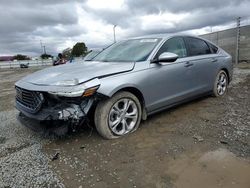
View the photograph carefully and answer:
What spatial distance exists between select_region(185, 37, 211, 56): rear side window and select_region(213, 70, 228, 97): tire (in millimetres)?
637

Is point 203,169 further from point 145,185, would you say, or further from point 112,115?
point 112,115

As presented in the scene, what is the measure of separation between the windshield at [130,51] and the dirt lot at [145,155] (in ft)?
3.78

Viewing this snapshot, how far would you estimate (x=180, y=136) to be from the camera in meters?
4.18

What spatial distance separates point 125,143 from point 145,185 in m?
1.13

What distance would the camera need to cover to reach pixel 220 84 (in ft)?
21.3

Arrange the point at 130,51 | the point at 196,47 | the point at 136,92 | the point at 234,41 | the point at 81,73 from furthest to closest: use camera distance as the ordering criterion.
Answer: the point at 234,41 < the point at 196,47 < the point at 130,51 < the point at 136,92 < the point at 81,73

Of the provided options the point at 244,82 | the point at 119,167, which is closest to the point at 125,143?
the point at 119,167

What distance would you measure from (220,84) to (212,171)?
375 cm

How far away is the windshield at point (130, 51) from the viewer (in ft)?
15.6

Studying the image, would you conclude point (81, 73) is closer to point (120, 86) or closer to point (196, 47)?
point (120, 86)

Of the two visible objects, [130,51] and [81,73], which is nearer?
[81,73]

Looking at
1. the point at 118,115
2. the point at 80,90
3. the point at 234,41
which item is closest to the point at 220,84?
the point at 118,115

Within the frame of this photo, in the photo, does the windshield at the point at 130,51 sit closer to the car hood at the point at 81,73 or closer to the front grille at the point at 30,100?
the car hood at the point at 81,73

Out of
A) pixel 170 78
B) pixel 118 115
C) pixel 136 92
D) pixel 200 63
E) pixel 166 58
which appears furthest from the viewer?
pixel 200 63
